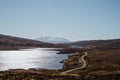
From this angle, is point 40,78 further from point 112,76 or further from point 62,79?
point 112,76

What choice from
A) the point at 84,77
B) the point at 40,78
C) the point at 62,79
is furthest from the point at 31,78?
the point at 84,77

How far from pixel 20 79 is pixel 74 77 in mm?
15365

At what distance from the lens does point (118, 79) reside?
62062mm

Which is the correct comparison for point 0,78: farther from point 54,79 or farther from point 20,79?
point 54,79

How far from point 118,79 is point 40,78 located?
21649mm

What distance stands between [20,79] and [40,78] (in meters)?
5.58

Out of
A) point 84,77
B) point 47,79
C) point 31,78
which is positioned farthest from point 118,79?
point 31,78

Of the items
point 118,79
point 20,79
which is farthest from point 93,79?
point 20,79

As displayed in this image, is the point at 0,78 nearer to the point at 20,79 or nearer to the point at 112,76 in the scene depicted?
the point at 20,79

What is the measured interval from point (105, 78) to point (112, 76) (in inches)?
108

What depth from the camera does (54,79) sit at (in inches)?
2484

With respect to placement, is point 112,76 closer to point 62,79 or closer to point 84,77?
point 84,77

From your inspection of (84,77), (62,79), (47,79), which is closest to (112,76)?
(84,77)

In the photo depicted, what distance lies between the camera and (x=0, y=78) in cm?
6519
